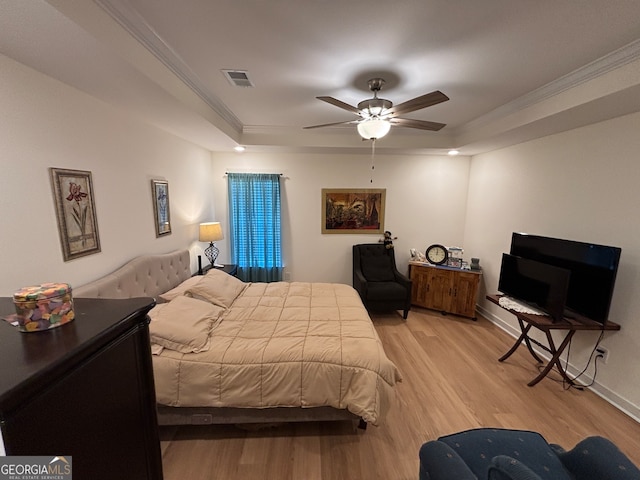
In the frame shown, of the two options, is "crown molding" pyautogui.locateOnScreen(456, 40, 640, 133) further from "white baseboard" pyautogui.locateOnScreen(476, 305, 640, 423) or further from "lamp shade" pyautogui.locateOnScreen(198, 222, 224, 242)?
"lamp shade" pyautogui.locateOnScreen(198, 222, 224, 242)

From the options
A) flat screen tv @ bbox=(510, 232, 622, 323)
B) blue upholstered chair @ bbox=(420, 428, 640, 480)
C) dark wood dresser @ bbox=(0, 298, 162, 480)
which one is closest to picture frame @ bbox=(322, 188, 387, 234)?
flat screen tv @ bbox=(510, 232, 622, 323)

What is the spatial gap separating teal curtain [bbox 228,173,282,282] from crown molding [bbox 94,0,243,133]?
162cm

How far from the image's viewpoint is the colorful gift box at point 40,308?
800mm

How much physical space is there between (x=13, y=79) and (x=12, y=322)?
55.9 inches

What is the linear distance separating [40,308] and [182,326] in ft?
4.01

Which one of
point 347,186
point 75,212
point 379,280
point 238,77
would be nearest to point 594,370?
point 379,280

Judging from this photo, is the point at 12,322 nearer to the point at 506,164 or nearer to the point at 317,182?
the point at 317,182

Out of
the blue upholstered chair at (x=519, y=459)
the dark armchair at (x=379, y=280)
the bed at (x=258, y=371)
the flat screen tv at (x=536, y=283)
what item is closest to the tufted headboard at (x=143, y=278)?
the bed at (x=258, y=371)

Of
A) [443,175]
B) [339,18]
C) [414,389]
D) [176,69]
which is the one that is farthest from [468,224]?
[176,69]

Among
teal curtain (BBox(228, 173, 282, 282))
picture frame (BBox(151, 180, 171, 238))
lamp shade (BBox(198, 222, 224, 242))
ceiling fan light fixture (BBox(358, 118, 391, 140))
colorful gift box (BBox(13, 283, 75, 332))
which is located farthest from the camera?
teal curtain (BBox(228, 173, 282, 282))

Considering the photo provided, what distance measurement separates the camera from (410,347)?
3152 mm

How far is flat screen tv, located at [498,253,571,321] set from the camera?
235 cm

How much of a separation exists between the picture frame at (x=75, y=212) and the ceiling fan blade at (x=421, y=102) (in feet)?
7.45

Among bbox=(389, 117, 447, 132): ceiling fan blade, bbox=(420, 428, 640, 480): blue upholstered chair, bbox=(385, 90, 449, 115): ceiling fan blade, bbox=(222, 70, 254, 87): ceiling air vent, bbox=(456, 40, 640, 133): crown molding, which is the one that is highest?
bbox=(222, 70, 254, 87): ceiling air vent
